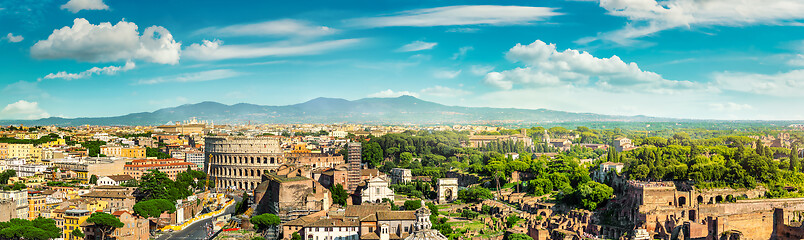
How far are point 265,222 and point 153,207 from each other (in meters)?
11.6

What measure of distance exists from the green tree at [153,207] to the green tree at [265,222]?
10.7 meters

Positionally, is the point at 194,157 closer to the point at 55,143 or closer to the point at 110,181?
the point at 55,143

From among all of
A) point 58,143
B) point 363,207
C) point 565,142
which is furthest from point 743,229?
point 58,143

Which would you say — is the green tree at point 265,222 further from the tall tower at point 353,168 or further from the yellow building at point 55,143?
the yellow building at point 55,143

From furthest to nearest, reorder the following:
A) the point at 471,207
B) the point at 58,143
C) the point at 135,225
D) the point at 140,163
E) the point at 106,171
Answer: the point at 58,143 < the point at 140,163 < the point at 106,171 < the point at 471,207 < the point at 135,225

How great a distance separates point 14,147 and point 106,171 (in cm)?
1597

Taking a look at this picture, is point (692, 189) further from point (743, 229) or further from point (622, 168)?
point (622, 168)

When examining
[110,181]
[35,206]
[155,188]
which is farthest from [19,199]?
[110,181]

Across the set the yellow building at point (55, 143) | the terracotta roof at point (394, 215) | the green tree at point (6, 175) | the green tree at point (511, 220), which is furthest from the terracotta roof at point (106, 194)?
the yellow building at point (55, 143)

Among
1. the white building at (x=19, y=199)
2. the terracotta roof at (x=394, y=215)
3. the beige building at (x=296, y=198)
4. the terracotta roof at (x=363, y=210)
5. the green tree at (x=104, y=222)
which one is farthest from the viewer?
the white building at (x=19, y=199)

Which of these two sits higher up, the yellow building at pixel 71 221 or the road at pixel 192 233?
the yellow building at pixel 71 221

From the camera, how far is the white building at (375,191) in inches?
2056

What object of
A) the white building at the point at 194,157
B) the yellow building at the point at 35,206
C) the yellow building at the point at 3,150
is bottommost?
the yellow building at the point at 35,206

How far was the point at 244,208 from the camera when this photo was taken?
52656 mm
